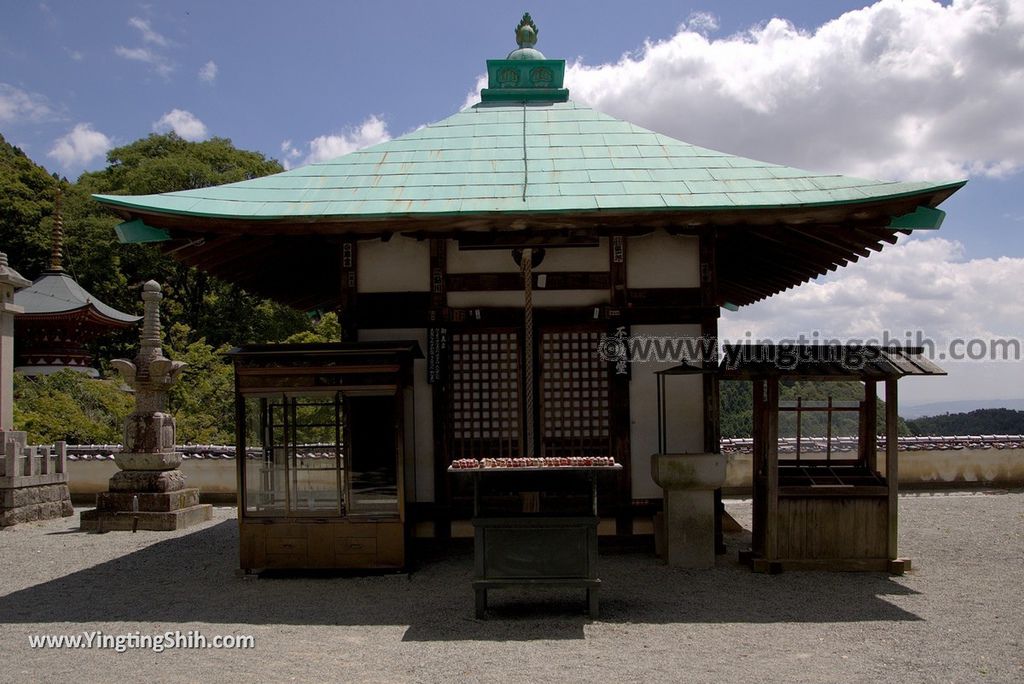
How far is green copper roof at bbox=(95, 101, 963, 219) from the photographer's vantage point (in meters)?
8.05

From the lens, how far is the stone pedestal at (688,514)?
8.27 m

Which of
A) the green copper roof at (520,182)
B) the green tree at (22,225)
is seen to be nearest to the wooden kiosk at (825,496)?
the green copper roof at (520,182)

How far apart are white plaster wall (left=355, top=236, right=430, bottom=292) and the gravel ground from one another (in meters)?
3.09

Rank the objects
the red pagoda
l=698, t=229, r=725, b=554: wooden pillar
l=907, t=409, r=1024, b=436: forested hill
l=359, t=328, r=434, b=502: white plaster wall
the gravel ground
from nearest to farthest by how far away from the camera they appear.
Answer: the gravel ground
l=698, t=229, r=725, b=554: wooden pillar
l=359, t=328, r=434, b=502: white plaster wall
the red pagoda
l=907, t=409, r=1024, b=436: forested hill

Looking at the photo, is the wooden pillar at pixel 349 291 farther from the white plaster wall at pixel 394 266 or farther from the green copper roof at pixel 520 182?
the green copper roof at pixel 520 182

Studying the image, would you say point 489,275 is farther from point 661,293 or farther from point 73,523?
point 73,523

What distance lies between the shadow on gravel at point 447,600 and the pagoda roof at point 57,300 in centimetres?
1567

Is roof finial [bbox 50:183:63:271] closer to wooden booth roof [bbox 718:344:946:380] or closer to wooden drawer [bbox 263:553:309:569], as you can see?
wooden drawer [bbox 263:553:309:569]

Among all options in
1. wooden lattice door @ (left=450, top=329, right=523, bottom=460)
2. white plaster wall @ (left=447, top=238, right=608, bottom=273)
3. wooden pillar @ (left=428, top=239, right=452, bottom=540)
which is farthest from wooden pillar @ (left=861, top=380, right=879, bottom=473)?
wooden pillar @ (left=428, top=239, right=452, bottom=540)

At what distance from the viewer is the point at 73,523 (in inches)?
510

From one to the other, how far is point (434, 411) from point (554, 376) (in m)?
1.39

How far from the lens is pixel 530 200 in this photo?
8180 millimetres

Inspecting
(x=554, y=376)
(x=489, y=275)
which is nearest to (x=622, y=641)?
(x=554, y=376)

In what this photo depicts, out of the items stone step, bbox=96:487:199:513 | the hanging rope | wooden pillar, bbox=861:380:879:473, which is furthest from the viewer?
stone step, bbox=96:487:199:513
